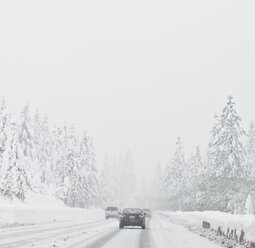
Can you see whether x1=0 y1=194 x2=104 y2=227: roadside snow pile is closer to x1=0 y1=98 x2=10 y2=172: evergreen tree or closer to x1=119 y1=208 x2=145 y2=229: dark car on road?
x1=0 y1=98 x2=10 y2=172: evergreen tree

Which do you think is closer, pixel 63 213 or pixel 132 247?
pixel 132 247

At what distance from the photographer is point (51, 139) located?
97.8 metres

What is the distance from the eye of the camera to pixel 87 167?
9125cm

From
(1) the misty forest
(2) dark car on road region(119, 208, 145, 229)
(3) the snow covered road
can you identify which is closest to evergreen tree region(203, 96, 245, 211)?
(1) the misty forest

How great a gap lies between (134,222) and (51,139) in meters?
65.9

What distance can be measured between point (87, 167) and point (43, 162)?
24.4 feet

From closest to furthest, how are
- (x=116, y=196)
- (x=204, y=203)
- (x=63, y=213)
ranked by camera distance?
(x=63, y=213) < (x=204, y=203) < (x=116, y=196)

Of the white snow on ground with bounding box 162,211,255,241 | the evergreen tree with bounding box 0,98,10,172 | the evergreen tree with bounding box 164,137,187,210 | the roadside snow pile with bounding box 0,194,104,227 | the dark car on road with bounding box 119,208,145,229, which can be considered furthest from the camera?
the evergreen tree with bounding box 164,137,187,210

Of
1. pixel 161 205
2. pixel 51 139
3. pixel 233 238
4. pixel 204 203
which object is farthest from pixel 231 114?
pixel 161 205

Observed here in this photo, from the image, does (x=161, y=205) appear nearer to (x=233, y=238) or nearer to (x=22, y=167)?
(x=22, y=167)

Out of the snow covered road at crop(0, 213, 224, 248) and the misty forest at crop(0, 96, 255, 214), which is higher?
the misty forest at crop(0, 96, 255, 214)

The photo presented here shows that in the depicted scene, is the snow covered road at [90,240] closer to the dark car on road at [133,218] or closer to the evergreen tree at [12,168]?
the dark car on road at [133,218]

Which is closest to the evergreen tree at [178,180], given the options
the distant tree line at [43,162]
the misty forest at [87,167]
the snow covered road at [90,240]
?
the misty forest at [87,167]

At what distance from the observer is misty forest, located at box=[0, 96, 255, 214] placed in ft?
174
